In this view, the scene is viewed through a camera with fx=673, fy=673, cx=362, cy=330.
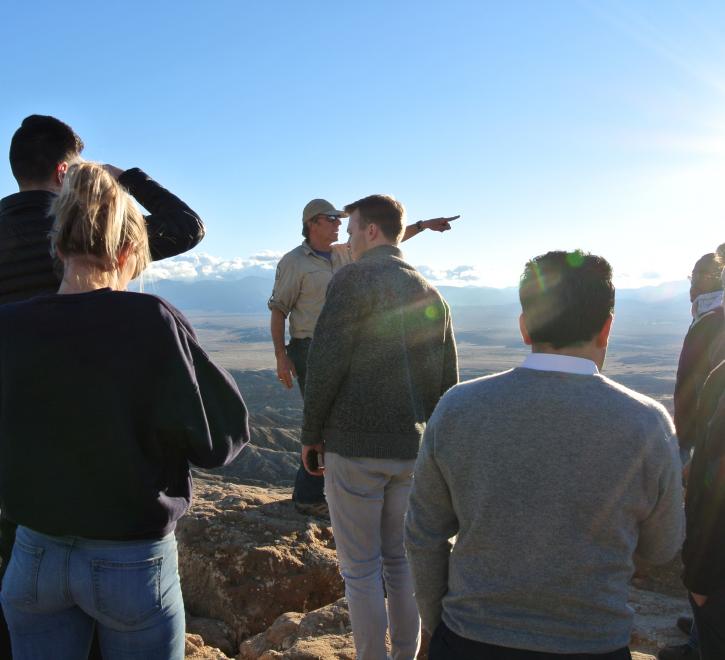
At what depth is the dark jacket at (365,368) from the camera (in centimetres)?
252

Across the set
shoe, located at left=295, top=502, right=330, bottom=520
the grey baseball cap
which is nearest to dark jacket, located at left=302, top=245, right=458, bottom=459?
the grey baseball cap

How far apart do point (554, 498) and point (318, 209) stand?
3.09m

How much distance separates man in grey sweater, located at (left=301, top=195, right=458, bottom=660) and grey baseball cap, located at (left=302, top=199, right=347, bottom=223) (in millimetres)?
1707

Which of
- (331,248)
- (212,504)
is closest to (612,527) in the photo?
(331,248)

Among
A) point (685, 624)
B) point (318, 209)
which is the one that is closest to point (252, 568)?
point (318, 209)

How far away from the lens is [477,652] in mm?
1565

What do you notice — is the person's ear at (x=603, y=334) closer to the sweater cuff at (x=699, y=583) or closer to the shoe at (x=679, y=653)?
the sweater cuff at (x=699, y=583)

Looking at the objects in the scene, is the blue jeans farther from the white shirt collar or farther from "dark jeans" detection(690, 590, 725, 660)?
"dark jeans" detection(690, 590, 725, 660)

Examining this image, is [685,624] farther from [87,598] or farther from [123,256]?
[123,256]

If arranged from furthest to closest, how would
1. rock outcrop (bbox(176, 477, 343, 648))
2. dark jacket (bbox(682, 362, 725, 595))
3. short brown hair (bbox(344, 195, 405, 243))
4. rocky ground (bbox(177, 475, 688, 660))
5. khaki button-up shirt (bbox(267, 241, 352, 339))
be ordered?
khaki button-up shirt (bbox(267, 241, 352, 339)), rock outcrop (bbox(176, 477, 343, 648)), rocky ground (bbox(177, 475, 688, 660)), short brown hair (bbox(344, 195, 405, 243)), dark jacket (bbox(682, 362, 725, 595))

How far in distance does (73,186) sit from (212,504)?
3744 mm

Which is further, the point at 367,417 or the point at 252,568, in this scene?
the point at 252,568

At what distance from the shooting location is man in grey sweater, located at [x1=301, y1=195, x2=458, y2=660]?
2.53 m

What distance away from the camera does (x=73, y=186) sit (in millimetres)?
1593
